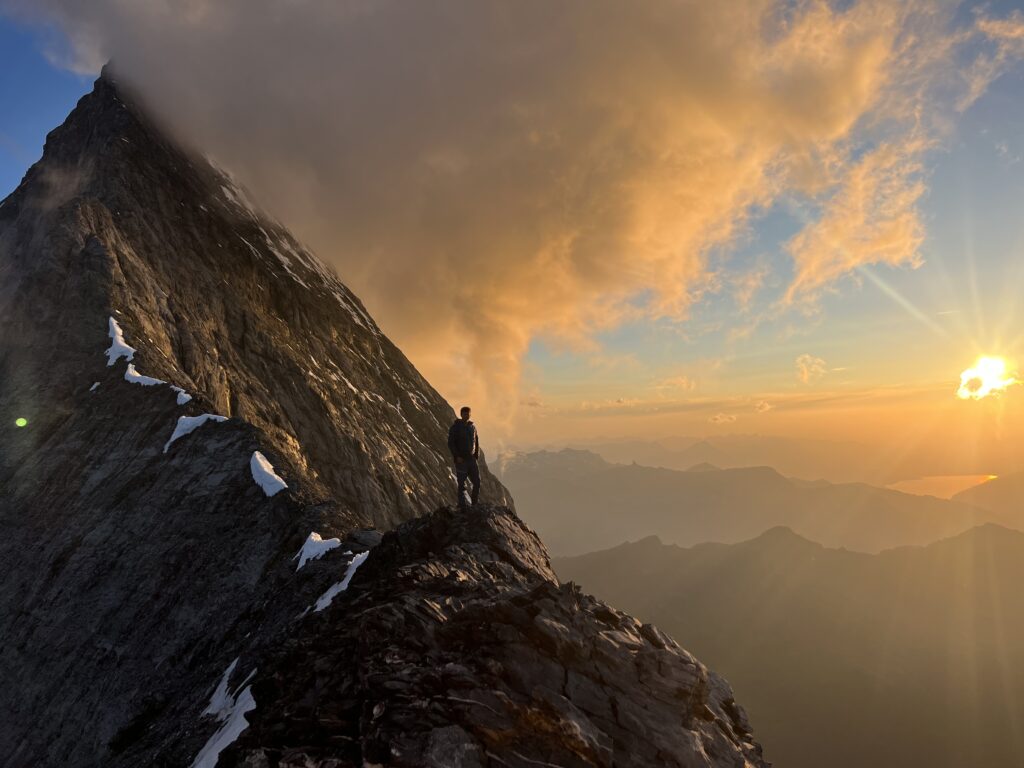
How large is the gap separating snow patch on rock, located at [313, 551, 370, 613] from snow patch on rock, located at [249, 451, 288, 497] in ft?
23.5

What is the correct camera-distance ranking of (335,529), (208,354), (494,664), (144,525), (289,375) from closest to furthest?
(494,664)
(335,529)
(144,525)
(208,354)
(289,375)

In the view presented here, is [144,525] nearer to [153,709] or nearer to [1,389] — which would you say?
[153,709]

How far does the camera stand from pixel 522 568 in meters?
16.0

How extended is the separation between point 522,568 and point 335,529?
7.08 meters

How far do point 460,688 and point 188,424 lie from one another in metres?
21.5

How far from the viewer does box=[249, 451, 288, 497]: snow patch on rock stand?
2106cm

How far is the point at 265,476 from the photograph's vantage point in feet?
71.3

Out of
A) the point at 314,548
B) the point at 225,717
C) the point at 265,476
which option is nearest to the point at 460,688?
the point at 225,717

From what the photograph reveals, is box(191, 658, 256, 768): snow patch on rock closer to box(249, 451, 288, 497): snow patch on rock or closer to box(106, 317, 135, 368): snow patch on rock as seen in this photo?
box(249, 451, 288, 497): snow patch on rock

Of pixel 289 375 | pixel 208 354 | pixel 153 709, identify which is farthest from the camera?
pixel 289 375

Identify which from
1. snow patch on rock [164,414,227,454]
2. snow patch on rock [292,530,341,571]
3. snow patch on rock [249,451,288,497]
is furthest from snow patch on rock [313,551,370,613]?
snow patch on rock [164,414,227,454]

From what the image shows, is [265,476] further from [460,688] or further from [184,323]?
[184,323]

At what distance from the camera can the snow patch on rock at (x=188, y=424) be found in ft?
80.8

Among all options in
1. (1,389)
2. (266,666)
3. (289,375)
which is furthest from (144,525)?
(289,375)
